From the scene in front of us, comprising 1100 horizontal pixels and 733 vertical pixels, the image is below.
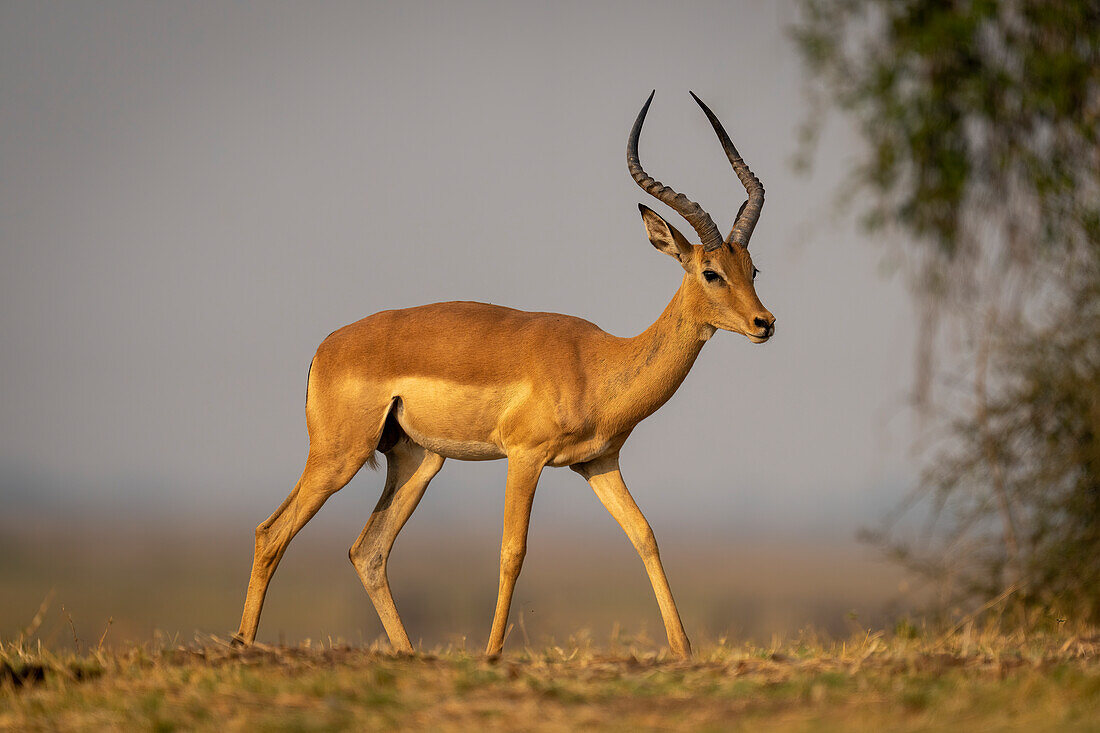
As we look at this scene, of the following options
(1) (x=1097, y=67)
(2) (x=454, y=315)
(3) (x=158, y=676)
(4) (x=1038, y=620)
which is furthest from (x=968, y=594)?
(3) (x=158, y=676)

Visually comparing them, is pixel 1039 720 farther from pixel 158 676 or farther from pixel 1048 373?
pixel 1048 373

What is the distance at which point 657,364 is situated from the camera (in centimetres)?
909

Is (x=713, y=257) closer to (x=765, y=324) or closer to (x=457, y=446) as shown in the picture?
(x=765, y=324)

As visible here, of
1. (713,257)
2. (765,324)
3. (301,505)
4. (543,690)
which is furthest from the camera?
(301,505)

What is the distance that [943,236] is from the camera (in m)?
10.5

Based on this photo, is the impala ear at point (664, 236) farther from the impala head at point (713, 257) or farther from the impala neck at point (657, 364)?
the impala neck at point (657, 364)

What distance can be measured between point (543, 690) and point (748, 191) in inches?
214

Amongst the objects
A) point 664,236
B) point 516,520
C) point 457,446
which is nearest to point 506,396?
point 457,446

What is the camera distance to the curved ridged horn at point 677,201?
362 inches

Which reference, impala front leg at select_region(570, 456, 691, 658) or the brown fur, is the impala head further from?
impala front leg at select_region(570, 456, 691, 658)

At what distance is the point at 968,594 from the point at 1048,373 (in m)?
2.56

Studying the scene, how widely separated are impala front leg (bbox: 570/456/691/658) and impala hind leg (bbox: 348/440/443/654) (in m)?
1.46

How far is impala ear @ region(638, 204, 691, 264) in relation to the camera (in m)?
9.14

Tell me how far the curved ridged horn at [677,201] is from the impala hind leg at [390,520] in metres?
3.04
